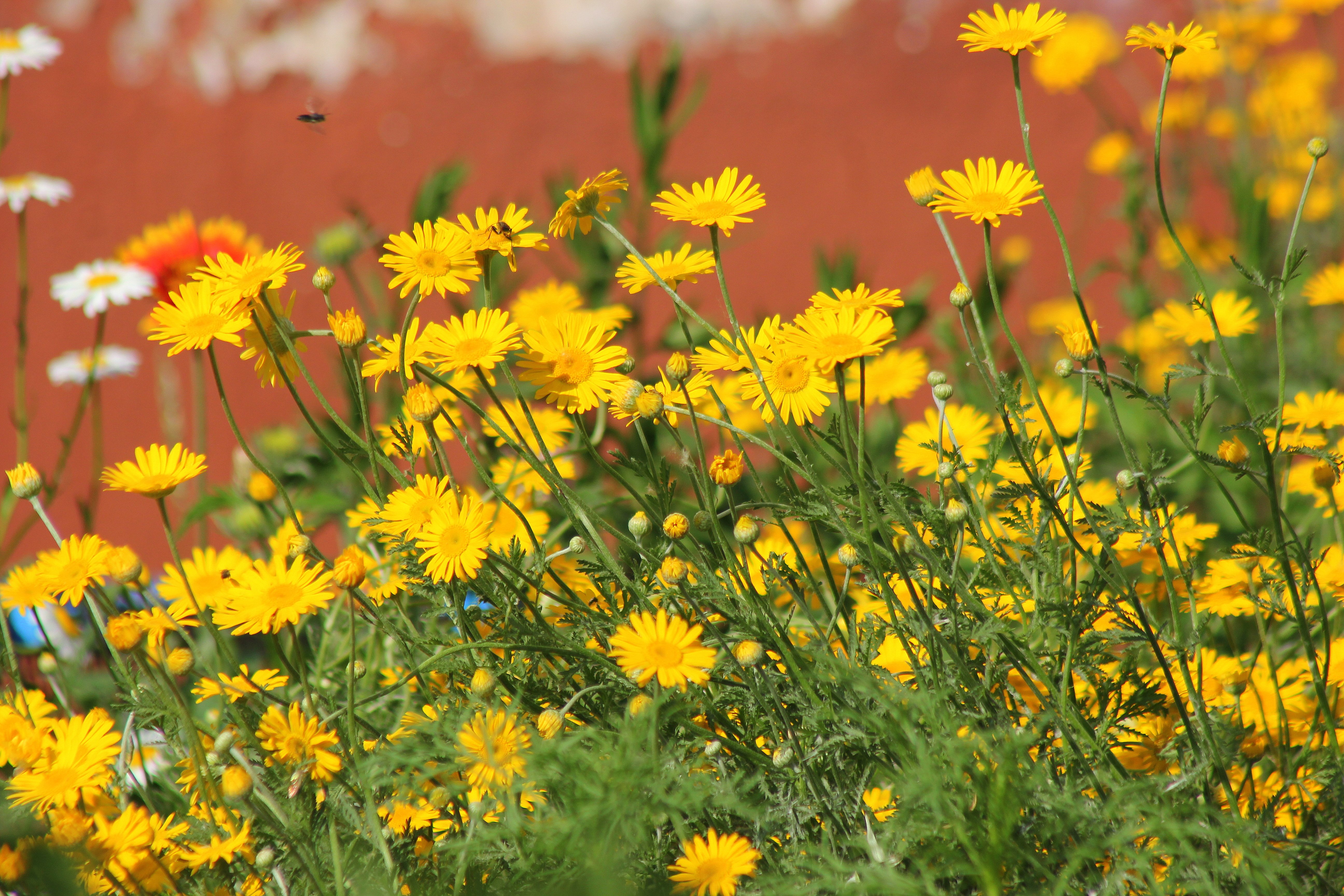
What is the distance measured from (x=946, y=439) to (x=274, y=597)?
570 millimetres

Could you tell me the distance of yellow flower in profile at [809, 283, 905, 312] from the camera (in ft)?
2.12

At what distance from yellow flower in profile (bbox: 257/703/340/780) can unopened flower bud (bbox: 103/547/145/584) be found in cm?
13

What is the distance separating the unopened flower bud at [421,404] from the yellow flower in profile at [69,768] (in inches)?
11.4

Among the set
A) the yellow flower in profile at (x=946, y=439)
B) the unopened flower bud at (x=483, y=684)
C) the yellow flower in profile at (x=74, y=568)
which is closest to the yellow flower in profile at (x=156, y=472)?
the yellow flower in profile at (x=74, y=568)

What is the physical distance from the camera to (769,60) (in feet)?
9.14

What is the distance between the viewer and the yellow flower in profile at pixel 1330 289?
871 mm

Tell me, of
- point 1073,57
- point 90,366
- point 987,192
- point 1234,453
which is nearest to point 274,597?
point 987,192

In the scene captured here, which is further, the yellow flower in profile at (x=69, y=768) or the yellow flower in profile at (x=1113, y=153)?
the yellow flower in profile at (x=1113, y=153)

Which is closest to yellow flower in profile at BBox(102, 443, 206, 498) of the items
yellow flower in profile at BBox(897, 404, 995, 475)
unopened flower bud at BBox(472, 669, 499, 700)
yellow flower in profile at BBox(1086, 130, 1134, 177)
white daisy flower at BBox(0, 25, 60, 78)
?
unopened flower bud at BBox(472, 669, 499, 700)

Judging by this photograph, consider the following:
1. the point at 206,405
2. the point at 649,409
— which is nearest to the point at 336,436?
the point at 649,409

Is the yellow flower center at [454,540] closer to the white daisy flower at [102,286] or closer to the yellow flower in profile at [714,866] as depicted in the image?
the yellow flower in profile at [714,866]

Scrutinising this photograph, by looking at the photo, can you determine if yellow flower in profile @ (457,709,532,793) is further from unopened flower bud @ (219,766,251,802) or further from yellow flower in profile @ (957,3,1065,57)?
yellow flower in profile @ (957,3,1065,57)

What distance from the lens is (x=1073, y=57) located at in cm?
204

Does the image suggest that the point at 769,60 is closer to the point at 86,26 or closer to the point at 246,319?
the point at 86,26
